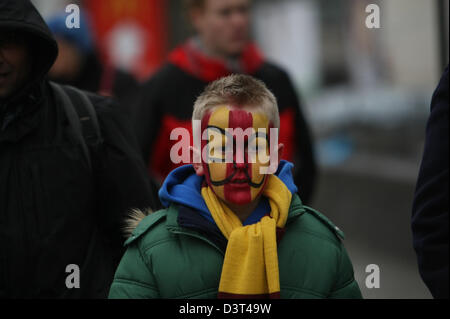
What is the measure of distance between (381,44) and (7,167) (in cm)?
817

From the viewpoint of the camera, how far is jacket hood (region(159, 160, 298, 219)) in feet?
9.43

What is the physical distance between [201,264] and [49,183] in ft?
2.63

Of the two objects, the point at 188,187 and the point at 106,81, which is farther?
the point at 106,81

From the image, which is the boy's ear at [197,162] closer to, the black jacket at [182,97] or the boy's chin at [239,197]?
the boy's chin at [239,197]

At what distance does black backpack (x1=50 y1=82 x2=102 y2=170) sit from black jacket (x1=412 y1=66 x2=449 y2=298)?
1349mm

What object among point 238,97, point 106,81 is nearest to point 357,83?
point 106,81

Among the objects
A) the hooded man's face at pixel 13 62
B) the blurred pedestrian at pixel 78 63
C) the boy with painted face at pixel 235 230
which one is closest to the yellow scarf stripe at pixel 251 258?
the boy with painted face at pixel 235 230

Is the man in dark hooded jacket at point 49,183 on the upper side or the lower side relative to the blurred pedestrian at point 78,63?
lower

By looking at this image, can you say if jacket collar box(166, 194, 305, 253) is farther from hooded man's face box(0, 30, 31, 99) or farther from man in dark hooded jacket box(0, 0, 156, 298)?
hooded man's face box(0, 30, 31, 99)

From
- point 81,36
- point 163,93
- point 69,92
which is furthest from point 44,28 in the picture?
point 81,36

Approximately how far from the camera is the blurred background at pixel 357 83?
8477mm

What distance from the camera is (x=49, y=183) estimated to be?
3301 mm

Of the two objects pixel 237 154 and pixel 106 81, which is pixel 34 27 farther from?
pixel 106 81

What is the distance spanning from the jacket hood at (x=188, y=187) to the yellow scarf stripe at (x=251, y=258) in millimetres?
95
